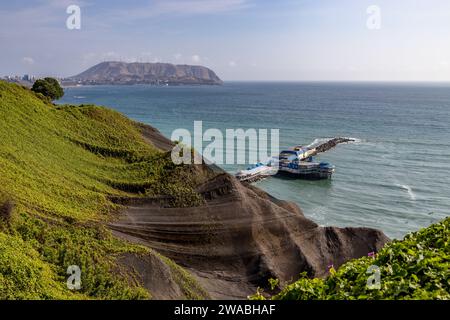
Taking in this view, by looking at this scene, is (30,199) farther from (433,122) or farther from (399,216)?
(433,122)

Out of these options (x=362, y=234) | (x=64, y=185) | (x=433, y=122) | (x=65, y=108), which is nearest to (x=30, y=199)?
(x=64, y=185)
